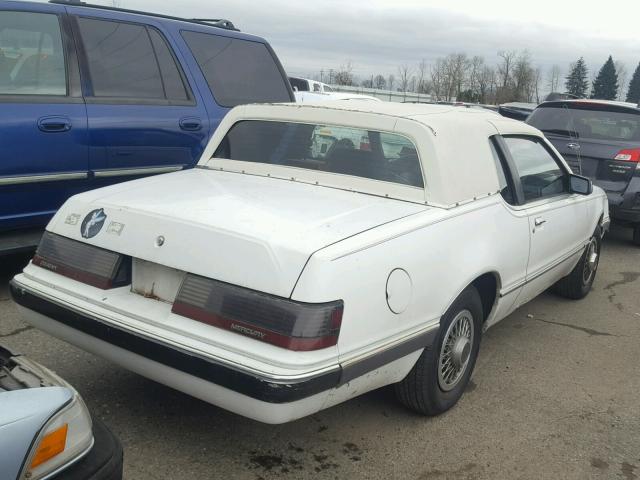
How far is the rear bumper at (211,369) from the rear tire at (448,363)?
0.20m

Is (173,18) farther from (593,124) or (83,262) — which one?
(593,124)

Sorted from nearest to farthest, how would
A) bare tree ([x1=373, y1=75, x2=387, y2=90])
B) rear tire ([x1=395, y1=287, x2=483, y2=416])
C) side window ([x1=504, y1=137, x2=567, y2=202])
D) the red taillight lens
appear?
rear tire ([x1=395, y1=287, x2=483, y2=416])
side window ([x1=504, y1=137, x2=567, y2=202])
the red taillight lens
bare tree ([x1=373, y1=75, x2=387, y2=90])

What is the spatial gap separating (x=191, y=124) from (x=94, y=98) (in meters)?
0.82

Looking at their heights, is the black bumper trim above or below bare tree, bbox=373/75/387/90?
above

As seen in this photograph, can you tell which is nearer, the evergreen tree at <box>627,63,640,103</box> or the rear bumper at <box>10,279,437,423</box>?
the rear bumper at <box>10,279,437,423</box>

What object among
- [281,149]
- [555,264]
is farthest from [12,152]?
[555,264]

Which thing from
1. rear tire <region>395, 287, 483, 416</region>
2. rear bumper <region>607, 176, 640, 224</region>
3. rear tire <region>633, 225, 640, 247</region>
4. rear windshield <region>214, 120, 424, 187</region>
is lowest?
rear tire <region>633, 225, 640, 247</region>

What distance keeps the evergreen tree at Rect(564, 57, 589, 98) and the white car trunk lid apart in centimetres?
5873

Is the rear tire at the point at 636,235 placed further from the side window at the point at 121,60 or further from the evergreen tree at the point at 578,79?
the evergreen tree at the point at 578,79

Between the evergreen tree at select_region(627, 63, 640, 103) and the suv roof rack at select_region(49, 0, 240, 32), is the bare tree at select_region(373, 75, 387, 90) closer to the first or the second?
the evergreen tree at select_region(627, 63, 640, 103)

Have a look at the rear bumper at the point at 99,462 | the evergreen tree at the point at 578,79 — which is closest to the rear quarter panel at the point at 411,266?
the rear bumper at the point at 99,462

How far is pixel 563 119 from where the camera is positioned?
7742 millimetres

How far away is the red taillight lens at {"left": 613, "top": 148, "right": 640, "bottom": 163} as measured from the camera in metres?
7.10

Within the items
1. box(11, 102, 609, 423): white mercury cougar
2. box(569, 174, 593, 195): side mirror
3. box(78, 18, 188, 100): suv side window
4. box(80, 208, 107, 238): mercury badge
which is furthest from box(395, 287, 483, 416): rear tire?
box(78, 18, 188, 100): suv side window
